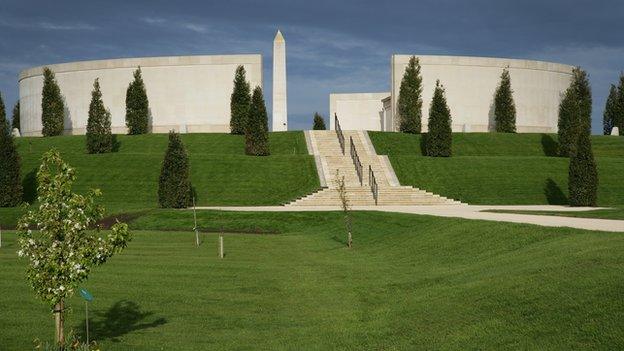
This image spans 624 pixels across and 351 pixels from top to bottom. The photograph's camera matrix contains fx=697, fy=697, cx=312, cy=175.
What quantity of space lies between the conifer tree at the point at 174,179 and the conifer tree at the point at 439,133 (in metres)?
17.1

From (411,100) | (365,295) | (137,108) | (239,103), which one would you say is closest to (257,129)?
(239,103)

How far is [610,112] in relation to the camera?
63.1 meters

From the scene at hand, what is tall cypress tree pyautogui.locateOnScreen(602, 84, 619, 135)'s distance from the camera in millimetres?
62256


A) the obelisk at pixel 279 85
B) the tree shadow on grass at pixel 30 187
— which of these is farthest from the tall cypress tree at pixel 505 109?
the tree shadow on grass at pixel 30 187

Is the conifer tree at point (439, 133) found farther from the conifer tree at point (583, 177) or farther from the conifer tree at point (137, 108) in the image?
the conifer tree at point (137, 108)

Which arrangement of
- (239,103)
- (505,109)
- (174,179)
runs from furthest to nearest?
(505,109) < (239,103) < (174,179)

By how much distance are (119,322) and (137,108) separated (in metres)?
45.2

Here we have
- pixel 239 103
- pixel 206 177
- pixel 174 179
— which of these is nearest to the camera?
pixel 174 179

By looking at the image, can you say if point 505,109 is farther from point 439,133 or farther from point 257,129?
point 257,129

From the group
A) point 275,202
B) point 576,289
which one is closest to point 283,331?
point 576,289

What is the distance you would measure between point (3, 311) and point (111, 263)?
16.6 feet

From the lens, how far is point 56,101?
5738 cm

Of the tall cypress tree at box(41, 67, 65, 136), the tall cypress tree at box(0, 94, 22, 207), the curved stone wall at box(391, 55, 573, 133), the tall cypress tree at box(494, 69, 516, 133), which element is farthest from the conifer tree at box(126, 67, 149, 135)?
the tall cypress tree at box(494, 69, 516, 133)

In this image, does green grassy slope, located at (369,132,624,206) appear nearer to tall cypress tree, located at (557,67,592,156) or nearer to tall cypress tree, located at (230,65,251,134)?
tall cypress tree, located at (557,67,592,156)
